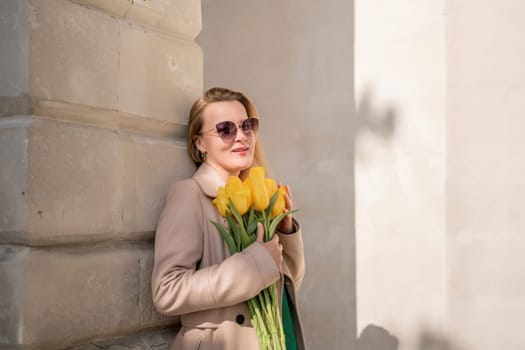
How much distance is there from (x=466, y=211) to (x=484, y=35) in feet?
4.35

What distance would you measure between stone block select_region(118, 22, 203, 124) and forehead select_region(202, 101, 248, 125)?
10 centimetres

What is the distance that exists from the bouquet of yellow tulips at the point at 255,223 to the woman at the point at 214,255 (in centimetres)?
4

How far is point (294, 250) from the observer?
2.45 meters

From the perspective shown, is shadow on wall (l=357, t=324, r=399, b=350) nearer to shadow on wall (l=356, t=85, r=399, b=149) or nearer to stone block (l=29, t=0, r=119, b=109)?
shadow on wall (l=356, t=85, r=399, b=149)

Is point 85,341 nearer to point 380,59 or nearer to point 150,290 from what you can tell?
point 150,290

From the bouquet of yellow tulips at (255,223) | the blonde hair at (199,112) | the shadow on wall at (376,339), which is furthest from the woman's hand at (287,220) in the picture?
the shadow on wall at (376,339)

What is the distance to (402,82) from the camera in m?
5.09

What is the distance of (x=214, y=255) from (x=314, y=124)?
350 centimetres

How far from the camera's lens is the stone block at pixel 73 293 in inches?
72.1

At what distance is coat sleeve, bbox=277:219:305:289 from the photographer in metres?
2.43

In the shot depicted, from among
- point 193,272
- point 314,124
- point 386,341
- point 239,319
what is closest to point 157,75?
point 193,272

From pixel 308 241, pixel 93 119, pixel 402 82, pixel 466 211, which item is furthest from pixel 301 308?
pixel 93 119

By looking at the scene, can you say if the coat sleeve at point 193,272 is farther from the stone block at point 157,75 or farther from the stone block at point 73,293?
the stone block at point 157,75

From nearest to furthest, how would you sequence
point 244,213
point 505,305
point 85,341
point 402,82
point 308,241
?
point 85,341 → point 244,213 → point 505,305 → point 402,82 → point 308,241
